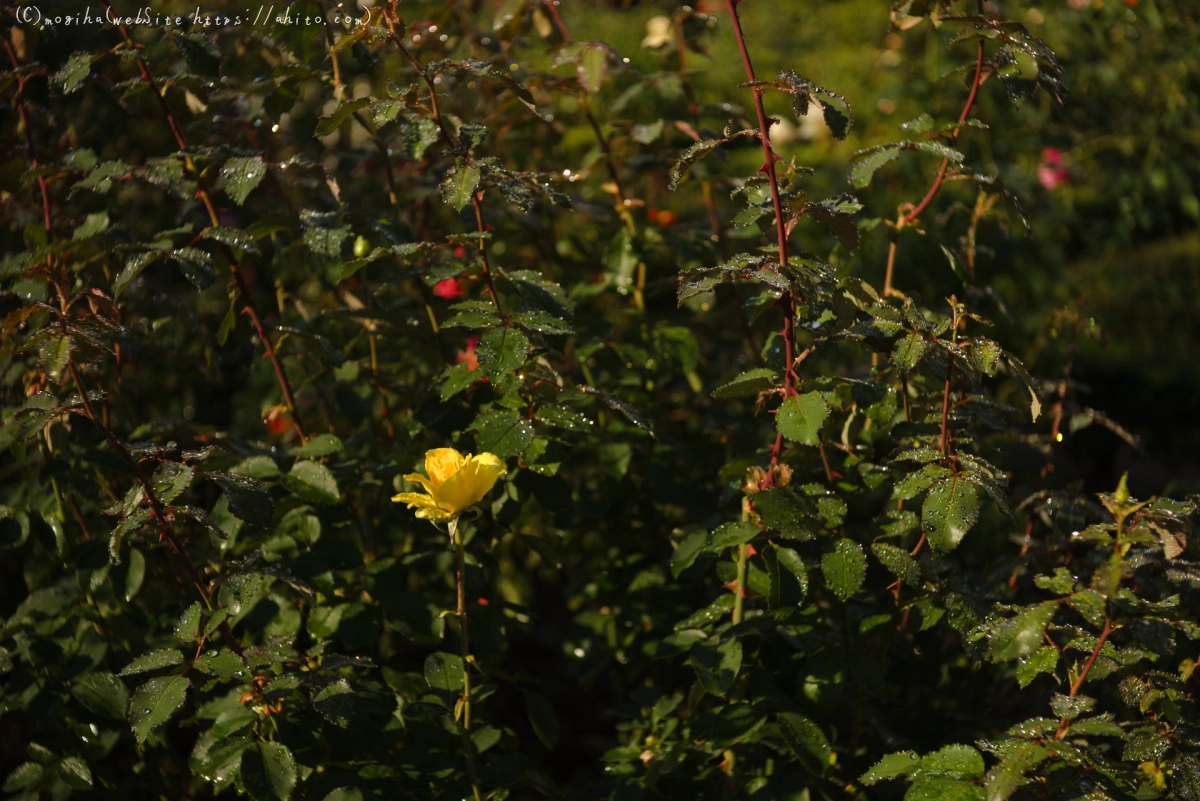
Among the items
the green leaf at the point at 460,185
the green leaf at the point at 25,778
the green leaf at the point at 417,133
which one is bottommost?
the green leaf at the point at 25,778

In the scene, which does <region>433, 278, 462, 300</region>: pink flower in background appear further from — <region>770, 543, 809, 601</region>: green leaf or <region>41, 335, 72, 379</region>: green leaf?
<region>770, 543, 809, 601</region>: green leaf

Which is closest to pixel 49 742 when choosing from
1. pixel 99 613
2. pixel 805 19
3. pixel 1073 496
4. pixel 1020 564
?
pixel 99 613

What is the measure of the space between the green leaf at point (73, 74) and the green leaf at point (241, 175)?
0.21m

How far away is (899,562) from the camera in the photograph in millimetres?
1207

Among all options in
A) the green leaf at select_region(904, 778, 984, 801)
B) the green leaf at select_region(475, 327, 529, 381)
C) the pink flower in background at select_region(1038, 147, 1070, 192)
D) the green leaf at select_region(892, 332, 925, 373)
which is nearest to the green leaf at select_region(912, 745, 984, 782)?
the green leaf at select_region(904, 778, 984, 801)

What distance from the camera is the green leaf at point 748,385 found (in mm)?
1170

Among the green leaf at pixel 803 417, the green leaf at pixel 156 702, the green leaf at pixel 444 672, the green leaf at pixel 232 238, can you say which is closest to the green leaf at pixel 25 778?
the green leaf at pixel 156 702

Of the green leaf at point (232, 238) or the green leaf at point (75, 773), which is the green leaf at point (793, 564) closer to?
the green leaf at point (232, 238)

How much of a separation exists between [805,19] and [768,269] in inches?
304

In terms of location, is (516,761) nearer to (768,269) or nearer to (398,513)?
(398,513)

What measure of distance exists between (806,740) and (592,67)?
3.56ft

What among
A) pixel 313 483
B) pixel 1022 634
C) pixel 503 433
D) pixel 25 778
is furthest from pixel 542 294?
pixel 25 778

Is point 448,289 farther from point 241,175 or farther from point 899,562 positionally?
point 899,562

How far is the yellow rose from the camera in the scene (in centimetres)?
108
